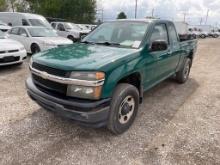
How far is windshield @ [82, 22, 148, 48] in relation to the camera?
3853 millimetres

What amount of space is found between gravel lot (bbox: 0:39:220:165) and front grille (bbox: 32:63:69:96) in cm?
74

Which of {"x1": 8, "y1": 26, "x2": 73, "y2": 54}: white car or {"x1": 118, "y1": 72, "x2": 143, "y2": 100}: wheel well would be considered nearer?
{"x1": 118, "y1": 72, "x2": 143, "y2": 100}: wheel well

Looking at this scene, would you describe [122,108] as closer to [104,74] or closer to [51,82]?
[104,74]

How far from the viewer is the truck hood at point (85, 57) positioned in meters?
2.85

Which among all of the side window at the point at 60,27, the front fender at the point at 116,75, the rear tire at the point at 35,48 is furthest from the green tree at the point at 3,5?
the front fender at the point at 116,75

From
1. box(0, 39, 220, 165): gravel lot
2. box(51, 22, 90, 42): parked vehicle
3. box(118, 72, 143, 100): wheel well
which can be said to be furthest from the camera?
box(51, 22, 90, 42): parked vehicle

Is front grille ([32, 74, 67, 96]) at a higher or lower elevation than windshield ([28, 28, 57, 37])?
lower

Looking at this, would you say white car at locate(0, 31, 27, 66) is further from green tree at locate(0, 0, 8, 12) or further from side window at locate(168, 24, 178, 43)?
green tree at locate(0, 0, 8, 12)

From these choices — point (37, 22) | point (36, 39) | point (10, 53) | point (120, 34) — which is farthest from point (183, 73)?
point (37, 22)

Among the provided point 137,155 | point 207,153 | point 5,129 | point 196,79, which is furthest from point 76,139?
point 196,79

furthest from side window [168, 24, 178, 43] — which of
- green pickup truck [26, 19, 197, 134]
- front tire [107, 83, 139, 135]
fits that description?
front tire [107, 83, 139, 135]

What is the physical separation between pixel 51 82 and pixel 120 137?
4.33 ft

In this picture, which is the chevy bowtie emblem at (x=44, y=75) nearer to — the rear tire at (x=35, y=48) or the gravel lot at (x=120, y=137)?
the gravel lot at (x=120, y=137)

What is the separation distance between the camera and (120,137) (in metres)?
3.32
